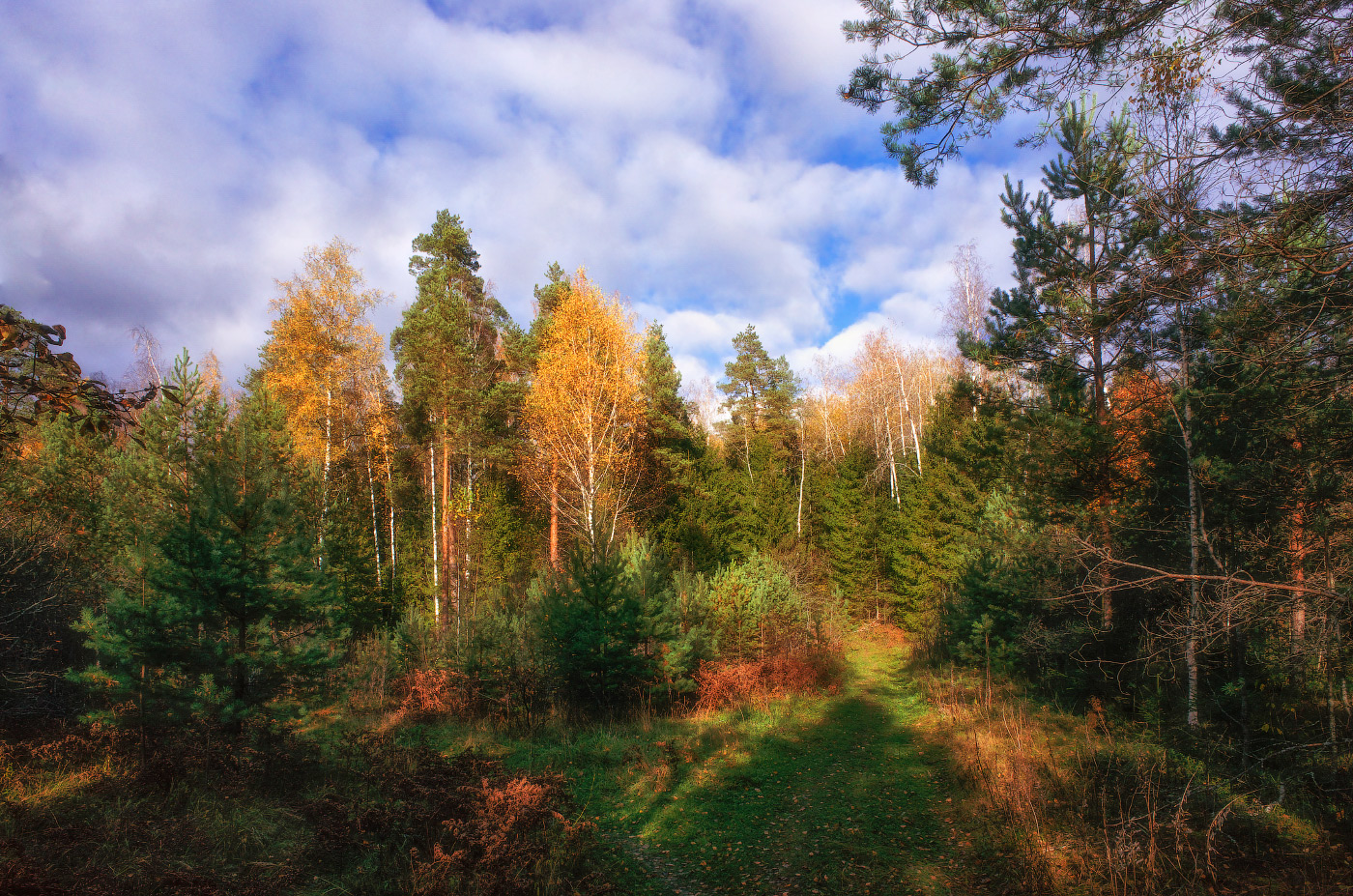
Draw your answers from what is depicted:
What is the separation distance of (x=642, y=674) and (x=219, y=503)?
7.76 m

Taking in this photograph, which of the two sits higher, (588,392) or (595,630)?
(588,392)

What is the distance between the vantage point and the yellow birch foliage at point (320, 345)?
728 inches

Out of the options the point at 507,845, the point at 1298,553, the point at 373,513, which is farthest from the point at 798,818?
the point at 373,513

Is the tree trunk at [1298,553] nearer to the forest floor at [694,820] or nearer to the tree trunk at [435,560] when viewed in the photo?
the forest floor at [694,820]

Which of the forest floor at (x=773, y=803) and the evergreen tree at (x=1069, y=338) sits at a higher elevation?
the evergreen tree at (x=1069, y=338)

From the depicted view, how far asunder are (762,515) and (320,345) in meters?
18.3

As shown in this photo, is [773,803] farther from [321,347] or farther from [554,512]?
[321,347]

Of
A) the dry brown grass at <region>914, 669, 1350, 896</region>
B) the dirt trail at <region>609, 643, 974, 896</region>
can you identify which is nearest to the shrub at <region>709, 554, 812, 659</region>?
the dirt trail at <region>609, 643, 974, 896</region>

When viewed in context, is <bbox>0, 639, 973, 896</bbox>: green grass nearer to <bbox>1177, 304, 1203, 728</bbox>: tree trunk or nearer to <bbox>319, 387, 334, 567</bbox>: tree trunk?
<bbox>1177, 304, 1203, 728</bbox>: tree trunk

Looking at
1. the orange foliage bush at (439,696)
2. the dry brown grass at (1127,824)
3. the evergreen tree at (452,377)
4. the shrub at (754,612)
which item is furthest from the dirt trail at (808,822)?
the evergreen tree at (452,377)

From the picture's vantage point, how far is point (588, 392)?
1566 centimetres

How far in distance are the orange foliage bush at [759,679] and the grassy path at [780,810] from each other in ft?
2.65

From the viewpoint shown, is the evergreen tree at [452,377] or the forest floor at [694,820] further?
the evergreen tree at [452,377]

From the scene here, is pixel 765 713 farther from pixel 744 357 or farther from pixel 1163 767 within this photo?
pixel 744 357
